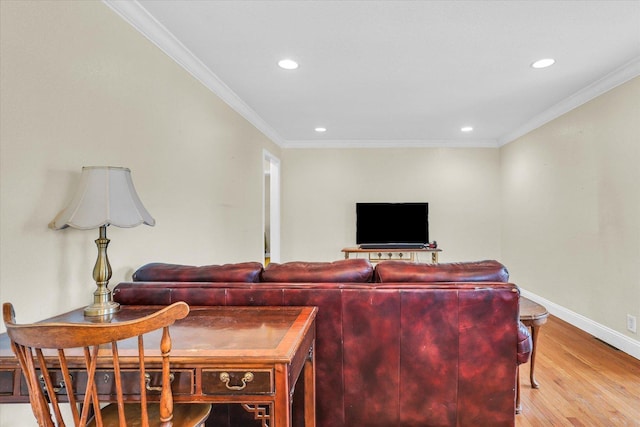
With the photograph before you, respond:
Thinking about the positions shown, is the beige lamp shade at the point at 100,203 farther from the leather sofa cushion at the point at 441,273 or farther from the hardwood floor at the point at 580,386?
the hardwood floor at the point at 580,386

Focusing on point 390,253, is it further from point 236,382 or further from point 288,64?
point 236,382

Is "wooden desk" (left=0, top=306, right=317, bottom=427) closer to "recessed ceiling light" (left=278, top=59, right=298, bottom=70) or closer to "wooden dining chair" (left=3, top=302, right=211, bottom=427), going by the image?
"wooden dining chair" (left=3, top=302, right=211, bottom=427)

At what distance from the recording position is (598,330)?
3420 millimetres

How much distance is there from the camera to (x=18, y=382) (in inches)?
47.3

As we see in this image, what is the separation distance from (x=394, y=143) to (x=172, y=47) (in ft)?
13.3

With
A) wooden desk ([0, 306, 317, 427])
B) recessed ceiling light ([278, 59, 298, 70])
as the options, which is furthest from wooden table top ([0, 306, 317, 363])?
recessed ceiling light ([278, 59, 298, 70])

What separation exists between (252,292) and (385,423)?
0.98 metres

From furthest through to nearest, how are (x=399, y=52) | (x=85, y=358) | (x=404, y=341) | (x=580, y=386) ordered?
(x=399, y=52)
(x=580, y=386)
(x=404, y=341)
(x=85, y=358)

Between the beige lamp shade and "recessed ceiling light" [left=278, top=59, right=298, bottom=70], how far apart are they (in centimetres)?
174

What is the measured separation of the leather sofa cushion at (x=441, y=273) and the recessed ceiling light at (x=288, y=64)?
1881 millimetres

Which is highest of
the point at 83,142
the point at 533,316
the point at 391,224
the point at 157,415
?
the point at 83,142

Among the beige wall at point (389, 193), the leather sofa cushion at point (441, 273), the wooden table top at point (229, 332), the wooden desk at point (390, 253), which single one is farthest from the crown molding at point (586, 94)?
the wooden table top at point (229, 332)

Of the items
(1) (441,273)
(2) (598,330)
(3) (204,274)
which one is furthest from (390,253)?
(3) (204,274)

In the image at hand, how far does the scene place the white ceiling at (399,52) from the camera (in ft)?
7.27
